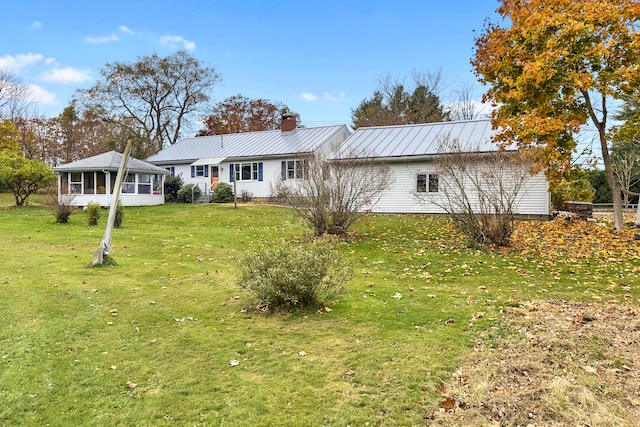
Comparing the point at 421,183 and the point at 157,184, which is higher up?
the point at 157,184

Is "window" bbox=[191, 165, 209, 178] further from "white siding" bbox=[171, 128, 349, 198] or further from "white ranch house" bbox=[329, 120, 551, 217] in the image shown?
"white ranch house" bbox=[329, 120, 551, 217]

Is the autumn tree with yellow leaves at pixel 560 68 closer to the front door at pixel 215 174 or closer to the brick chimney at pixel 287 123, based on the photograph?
the brick chimney at pixel 287 123

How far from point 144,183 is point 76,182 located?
11.5 feet

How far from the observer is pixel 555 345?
3826 millimetres

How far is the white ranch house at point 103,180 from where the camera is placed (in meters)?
22.3

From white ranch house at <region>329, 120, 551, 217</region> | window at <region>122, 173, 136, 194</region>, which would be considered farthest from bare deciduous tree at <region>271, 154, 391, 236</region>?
window at <region>122, 173, 136, 194</region>

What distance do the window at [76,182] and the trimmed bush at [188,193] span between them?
17.7 feet

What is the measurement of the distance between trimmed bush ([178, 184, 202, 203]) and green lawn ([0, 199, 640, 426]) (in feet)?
54.0

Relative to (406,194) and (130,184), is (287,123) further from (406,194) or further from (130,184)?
(406,194)

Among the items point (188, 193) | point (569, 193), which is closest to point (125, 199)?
point (188, 193)

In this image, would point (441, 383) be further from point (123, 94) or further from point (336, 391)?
point (123, 94)

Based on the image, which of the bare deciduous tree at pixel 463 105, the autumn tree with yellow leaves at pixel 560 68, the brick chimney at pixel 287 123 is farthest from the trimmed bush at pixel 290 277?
the bare deciduous tree at pixel 463 105

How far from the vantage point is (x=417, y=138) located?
18.6 m

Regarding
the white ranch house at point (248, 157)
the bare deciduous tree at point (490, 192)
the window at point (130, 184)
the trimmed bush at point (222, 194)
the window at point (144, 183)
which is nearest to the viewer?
the bare deciduous tree at point (490, 192)
